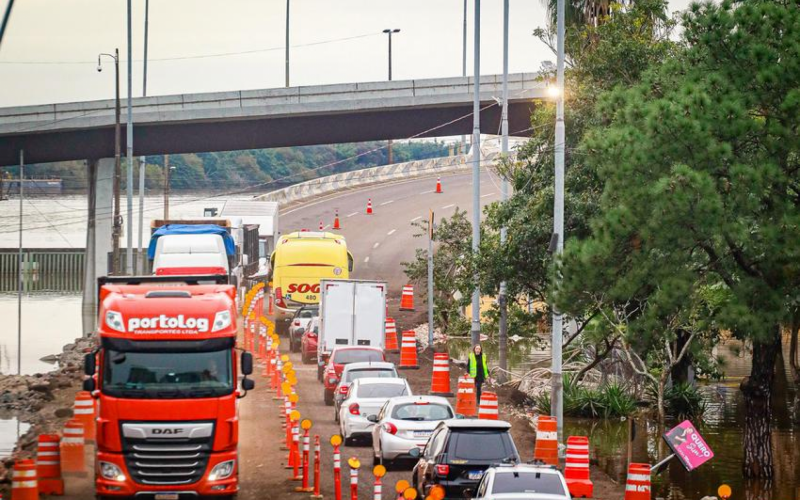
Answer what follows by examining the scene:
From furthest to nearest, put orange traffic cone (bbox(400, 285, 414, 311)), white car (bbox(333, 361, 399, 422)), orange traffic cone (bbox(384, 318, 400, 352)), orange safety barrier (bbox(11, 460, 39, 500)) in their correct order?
orange traffic cone (bbox(400, 285, 414, 311))
orange traffic cone (bbox(384, 318, 400, 352))
white car (bbox(333, 361, 399, 422))
orange safety barrier (bbox(11, 460, 39, 500))

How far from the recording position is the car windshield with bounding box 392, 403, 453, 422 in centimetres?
2205

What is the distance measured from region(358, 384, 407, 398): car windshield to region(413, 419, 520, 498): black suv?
6.53m

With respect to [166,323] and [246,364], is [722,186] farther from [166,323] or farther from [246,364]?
[166,323]

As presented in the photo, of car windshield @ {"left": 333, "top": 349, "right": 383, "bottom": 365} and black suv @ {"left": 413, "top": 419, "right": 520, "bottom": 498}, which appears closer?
black suv @ {"left": 413, "top": 419, "right": 520, "bottom": 498}

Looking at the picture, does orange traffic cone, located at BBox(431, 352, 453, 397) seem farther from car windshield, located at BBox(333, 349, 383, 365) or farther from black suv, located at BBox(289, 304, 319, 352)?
black suv, located at BBox(289, 304, 319, 352)

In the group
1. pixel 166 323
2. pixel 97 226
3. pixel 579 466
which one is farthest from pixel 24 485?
pixel 97 226

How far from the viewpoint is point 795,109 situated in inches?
876

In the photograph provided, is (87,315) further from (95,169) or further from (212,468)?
(212,468)

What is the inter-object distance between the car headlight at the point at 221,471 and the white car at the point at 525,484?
4468mm

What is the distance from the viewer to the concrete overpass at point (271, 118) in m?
62.7

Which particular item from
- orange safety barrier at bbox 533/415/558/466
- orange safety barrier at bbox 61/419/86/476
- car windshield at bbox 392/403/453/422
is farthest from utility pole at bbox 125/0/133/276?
orange safety barrier at bbox 533/415/558/466

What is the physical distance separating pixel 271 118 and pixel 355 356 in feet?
116

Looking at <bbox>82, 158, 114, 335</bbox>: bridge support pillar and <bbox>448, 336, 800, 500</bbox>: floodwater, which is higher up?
<bbox>82, 158, 114, 335</bbox>: bridge support pillar

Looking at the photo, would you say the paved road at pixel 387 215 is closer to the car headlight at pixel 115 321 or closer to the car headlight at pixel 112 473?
the car headlight at pixel 115 321
